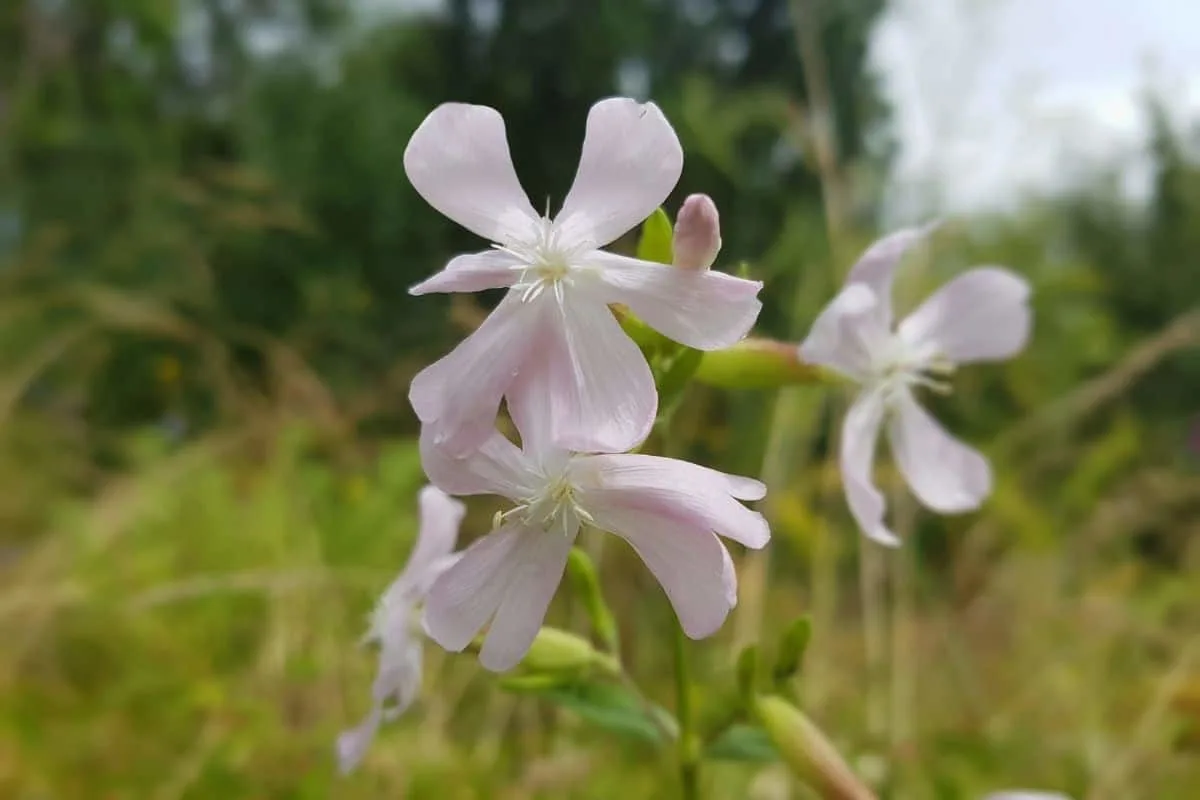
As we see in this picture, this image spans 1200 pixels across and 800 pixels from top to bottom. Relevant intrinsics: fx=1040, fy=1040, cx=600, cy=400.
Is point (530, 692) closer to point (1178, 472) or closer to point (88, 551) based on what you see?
point (88, 551)

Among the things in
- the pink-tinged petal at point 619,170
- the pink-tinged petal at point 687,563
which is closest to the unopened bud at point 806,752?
the pink-tinged petal at point 687,563

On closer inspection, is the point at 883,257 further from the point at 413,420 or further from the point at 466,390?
the point at 413,420

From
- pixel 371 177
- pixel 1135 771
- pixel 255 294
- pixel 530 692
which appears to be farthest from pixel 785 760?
pixel 255 294

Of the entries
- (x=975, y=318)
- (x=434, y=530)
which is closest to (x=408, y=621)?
(x=434, y=530)

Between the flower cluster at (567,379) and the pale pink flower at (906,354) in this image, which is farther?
the pale pink flower at (906,354)

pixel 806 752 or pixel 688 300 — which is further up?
pixel 688 300

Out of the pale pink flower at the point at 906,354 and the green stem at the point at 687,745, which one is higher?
the pale pink flower at the point at 906,354

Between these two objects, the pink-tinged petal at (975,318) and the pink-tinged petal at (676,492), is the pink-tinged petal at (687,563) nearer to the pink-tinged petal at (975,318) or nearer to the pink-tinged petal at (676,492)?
the pink-tinged petal at (676,492)
